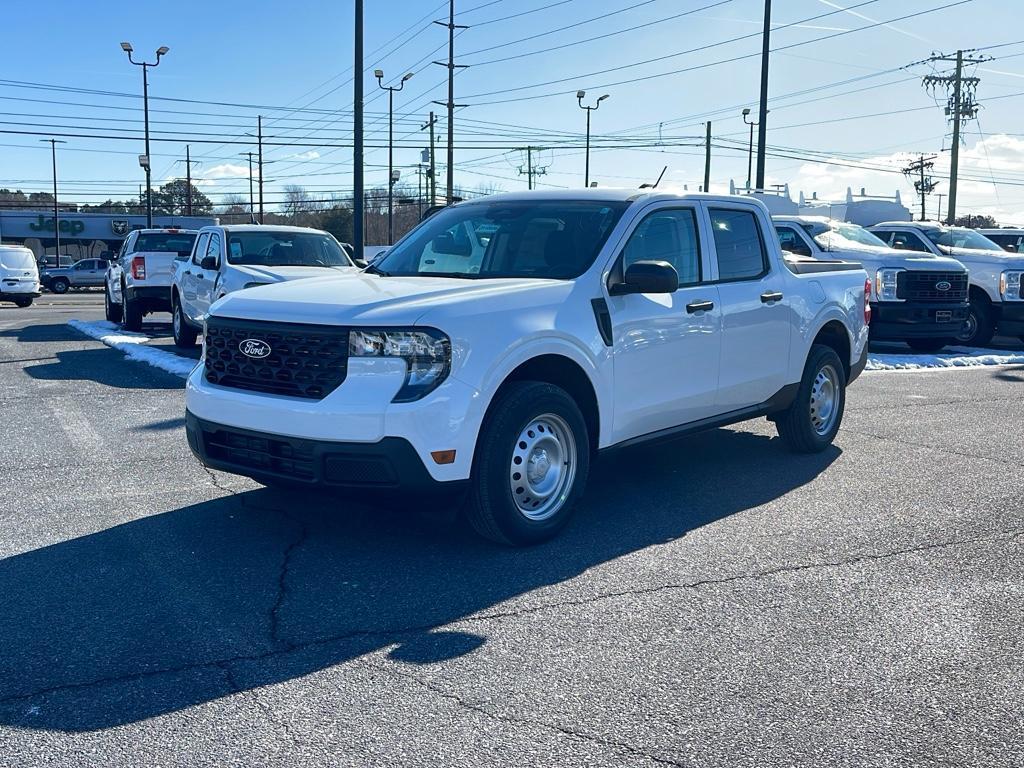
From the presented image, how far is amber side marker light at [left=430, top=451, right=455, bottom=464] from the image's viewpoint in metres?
Answer: 4.95

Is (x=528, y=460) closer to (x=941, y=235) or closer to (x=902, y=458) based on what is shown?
(x=902, y=458)

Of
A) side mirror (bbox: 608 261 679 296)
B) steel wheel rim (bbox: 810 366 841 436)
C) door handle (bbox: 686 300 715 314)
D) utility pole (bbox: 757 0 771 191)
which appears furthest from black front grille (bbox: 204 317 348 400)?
utility pole (bbox: 757 0 771 191)

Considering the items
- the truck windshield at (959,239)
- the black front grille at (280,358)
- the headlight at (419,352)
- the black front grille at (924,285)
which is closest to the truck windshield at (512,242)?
the headlight at (419,352)

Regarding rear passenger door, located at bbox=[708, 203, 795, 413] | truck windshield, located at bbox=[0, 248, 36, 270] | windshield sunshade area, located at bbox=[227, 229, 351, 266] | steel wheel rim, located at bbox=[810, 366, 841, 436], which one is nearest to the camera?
rear passenger door, located at bbox=[708, 203, 795, 413]

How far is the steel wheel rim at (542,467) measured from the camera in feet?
17.9

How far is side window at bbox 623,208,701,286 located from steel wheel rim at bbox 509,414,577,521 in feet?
3.75

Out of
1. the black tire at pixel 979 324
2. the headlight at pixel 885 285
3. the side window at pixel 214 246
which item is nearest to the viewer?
the side window at pixel 214 246

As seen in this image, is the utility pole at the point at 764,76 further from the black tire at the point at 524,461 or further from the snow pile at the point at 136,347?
the black tire at the point at 524,461

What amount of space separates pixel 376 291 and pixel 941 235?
1536 centimetres

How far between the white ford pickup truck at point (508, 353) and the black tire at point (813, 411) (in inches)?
15.0

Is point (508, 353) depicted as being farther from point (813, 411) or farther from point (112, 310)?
point (112, 310)

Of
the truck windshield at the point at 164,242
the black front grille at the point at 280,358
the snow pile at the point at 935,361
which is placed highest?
the truck windshield at the point at 164,242

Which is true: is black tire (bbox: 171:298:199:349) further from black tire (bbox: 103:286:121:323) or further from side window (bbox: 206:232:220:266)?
black tire (bbox: 103:286:121:323)

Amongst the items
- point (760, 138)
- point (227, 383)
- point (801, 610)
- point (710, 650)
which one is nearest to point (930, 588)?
point (801, 610)
